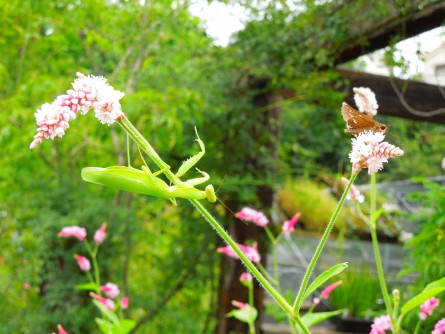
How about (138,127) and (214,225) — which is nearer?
(214,225)

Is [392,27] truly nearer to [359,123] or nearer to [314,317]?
[314,317]

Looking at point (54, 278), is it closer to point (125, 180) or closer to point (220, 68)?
point (220, 68)

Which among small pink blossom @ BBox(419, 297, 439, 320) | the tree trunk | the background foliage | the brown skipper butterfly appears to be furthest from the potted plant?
the brown skipper butterfly

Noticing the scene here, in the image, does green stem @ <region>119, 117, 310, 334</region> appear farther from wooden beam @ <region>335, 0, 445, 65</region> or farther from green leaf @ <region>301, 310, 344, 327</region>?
wooden beam @ <region>335, 0, 445, 65</region>

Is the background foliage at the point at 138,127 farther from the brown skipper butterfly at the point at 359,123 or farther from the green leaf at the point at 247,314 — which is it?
the brown skipper butterfly at the point at 359,123

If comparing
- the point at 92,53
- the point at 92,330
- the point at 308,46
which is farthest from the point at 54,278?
the point at 308,46

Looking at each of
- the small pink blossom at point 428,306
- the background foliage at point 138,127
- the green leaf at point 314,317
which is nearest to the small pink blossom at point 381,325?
the small pink blossom at point 428,306

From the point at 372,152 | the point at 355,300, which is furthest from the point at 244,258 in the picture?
the point at 355,300
